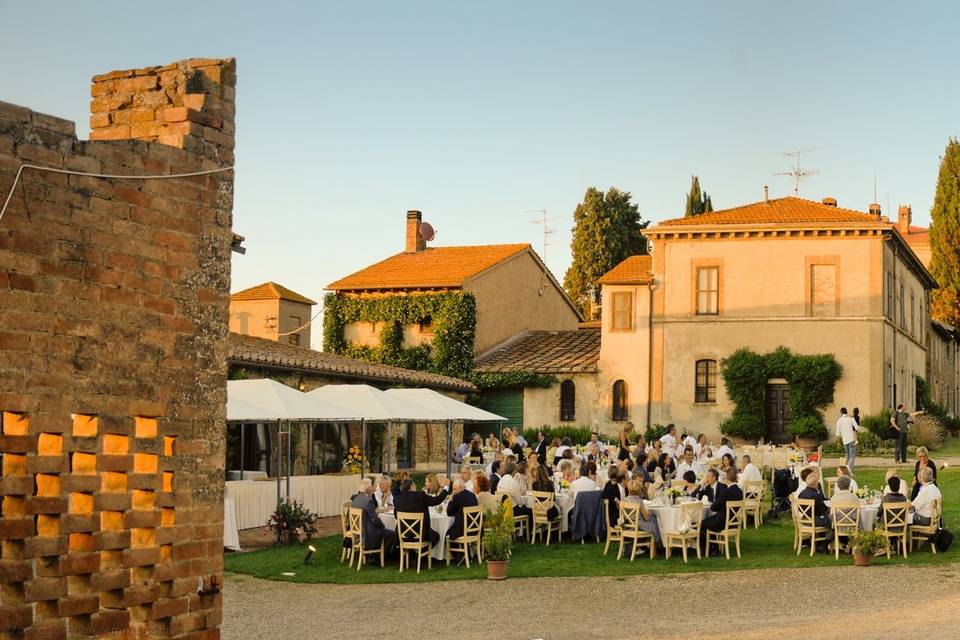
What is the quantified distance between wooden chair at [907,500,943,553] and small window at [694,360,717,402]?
21372 millimetres

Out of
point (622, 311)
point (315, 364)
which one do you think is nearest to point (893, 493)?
point (315, 364)

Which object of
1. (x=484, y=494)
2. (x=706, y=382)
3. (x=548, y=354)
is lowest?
(x=484, y=494)

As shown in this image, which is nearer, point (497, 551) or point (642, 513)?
point (497, 551)

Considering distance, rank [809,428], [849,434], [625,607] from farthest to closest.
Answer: [809,428] → [849,434] → [625,607]

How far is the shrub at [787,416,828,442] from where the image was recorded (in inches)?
1411

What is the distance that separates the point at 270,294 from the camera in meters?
49.8

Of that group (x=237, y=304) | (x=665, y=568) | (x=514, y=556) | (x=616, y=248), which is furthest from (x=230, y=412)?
(x=616, y=248)

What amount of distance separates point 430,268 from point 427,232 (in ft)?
17.8

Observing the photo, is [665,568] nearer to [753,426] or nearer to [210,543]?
[210,543]

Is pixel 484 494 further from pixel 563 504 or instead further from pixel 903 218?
pixel 903 218

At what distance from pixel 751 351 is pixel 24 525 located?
111ft

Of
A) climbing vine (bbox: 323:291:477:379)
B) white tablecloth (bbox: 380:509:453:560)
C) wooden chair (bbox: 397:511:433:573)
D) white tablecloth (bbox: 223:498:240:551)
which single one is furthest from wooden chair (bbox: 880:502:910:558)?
climbing vine (bbox: 323:291:477:379)

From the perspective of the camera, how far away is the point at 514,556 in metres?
17.2

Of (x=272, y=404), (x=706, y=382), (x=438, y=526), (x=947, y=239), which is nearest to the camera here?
(x=438, y=526)
